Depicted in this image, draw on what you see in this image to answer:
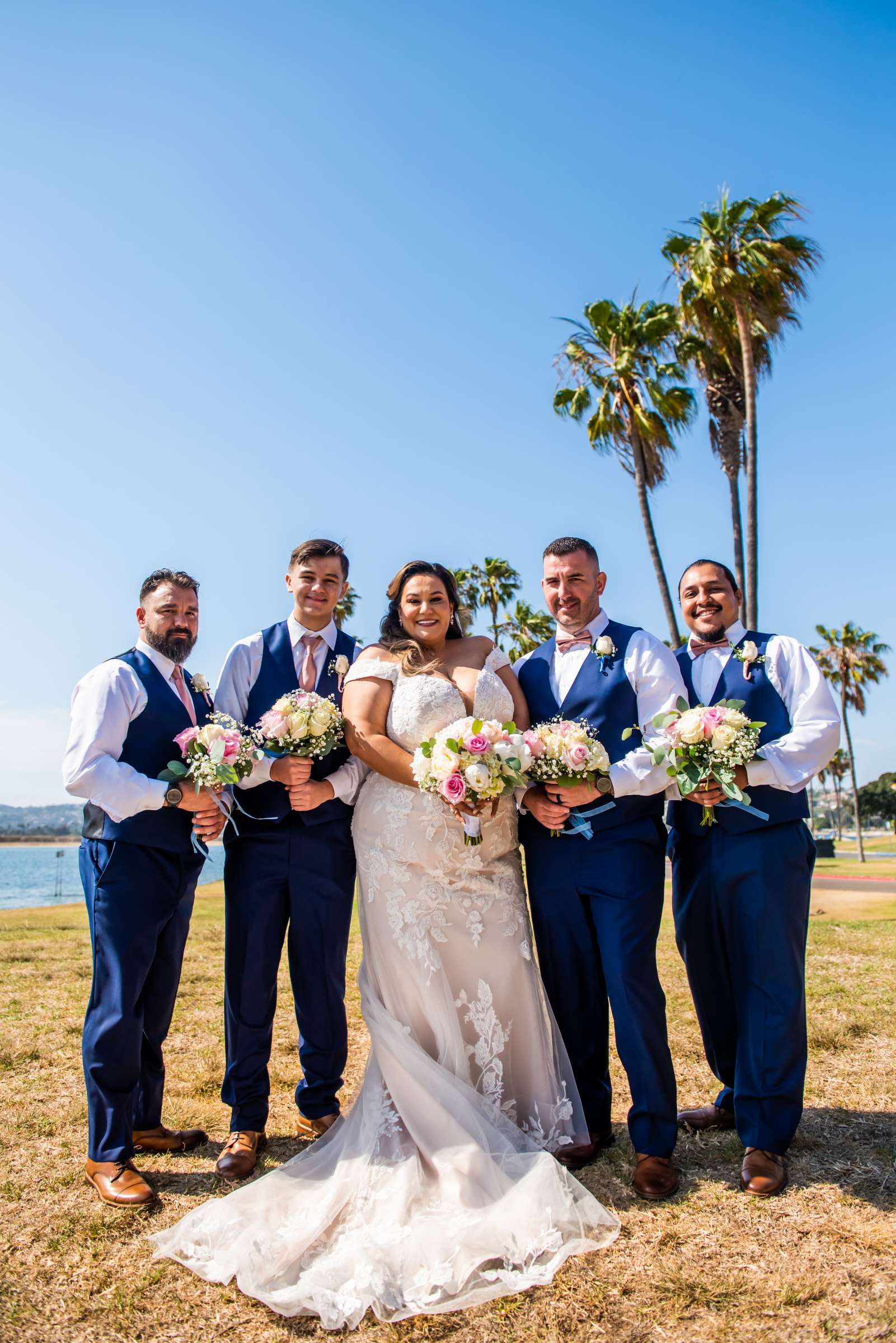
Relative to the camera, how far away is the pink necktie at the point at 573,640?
4.91 m

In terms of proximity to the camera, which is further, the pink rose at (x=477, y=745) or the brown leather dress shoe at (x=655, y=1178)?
the pink rose at (x=477, y=745)

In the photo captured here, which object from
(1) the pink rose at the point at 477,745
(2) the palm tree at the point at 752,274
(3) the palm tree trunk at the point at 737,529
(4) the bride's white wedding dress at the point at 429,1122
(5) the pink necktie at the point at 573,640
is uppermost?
(2) the palm tree at the point at 752,274

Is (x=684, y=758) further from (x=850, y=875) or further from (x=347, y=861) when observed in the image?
(x=850, y=875)

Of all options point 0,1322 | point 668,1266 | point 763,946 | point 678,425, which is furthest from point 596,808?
point 678,425

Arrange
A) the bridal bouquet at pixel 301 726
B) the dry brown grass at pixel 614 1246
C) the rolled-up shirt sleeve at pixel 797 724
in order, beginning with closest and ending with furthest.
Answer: the dry brown grass at pixel 614 1246
the rolled-up shirt sleeve at pixel 797 724
the bridal bouquet at pixel 301 726

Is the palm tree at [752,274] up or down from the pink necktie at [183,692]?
up

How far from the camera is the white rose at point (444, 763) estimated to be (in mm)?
4152

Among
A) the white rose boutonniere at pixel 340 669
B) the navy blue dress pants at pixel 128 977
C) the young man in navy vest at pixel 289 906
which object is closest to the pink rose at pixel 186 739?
the young man in navy vest at pixel 289 906

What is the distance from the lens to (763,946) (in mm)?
4324

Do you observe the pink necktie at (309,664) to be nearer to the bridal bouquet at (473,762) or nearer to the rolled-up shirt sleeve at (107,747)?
the rolled-up shirt sleeve at (107,747)

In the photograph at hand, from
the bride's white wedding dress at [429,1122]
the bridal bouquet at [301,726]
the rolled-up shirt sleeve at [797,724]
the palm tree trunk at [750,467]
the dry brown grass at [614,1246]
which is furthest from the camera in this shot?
the palm tree trunk at [750,467]

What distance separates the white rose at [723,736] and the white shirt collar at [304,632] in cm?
228

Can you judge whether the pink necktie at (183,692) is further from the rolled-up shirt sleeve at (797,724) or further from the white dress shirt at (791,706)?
the rolled-up shirt sleeve at (797,724)

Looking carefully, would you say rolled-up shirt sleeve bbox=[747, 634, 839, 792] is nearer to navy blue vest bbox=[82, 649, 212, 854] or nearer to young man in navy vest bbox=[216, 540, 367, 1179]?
young man in navy vest bbox=[216, 540, 367, 1179]
